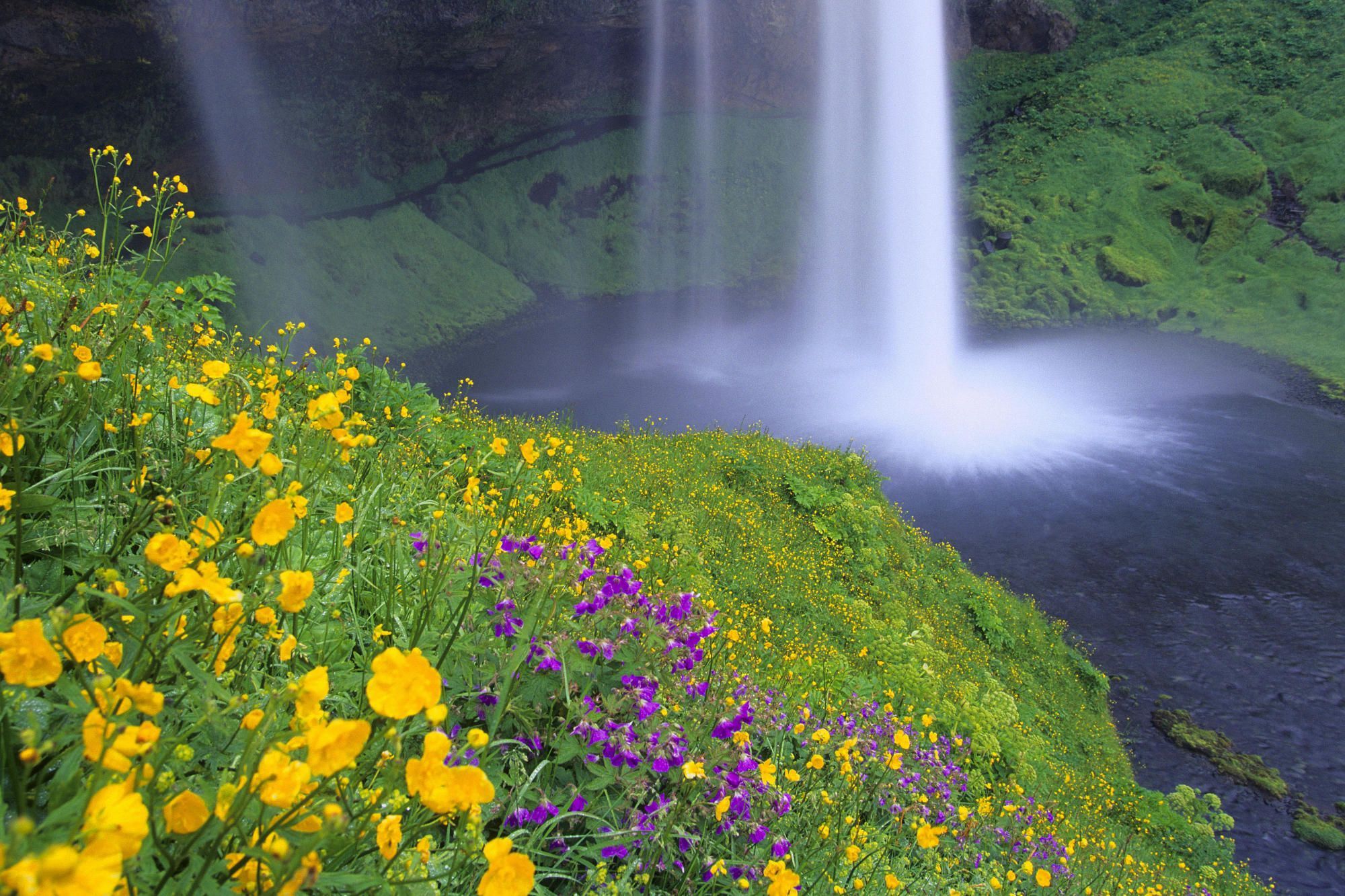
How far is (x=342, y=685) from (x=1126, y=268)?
34825 mm

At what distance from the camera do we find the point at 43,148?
2034 centimetres

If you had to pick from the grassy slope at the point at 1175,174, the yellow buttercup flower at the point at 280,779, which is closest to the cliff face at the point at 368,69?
the grassy slope at the point at 1175,174

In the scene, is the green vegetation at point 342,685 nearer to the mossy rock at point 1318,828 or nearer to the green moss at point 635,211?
the mossy rock at point 1318,828

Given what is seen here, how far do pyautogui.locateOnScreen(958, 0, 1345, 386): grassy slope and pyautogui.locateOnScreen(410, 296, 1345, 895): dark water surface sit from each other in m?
4.94

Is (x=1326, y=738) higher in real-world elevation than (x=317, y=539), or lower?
lower

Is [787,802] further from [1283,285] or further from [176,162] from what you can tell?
[1283,285]

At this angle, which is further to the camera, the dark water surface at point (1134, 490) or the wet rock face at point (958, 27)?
the wet rock face at point (958, 27)

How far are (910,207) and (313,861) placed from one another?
3228cm

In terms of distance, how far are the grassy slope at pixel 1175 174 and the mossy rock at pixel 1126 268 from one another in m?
0.08

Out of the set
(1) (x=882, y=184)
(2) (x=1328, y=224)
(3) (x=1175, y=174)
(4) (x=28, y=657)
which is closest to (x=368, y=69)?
(1) (x=882, y=184)

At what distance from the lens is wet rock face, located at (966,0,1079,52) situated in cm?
4072

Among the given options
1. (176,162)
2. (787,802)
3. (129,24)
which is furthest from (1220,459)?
(176,162)

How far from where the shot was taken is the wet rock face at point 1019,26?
40719mm

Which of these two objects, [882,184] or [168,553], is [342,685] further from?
[882,184]
